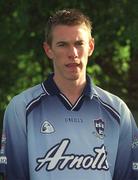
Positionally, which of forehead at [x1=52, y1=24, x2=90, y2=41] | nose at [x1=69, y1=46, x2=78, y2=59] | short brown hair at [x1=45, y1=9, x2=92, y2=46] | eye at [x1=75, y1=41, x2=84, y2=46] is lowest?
nose at [x1=69, y1=46, x2=78, y2=59]

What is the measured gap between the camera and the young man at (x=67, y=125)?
3.23 meters

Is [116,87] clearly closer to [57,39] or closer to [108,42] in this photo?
[108,42]

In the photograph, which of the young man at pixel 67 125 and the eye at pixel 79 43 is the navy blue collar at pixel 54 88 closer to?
the young man at pixel 67 125

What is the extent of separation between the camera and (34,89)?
339 centimetres

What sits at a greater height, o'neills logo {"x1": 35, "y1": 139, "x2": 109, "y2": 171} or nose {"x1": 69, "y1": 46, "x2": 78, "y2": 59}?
nose {"x1": 69, "y1": 46, "x2": 78, "y2": 59}

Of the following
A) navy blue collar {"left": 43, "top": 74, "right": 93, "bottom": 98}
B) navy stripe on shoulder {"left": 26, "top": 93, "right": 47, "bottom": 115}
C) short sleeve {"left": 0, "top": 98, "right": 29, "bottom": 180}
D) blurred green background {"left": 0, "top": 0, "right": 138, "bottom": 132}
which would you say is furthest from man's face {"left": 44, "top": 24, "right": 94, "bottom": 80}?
blurred green background {"left": 0, "top": 0, "right": 138, "bottom": 132}

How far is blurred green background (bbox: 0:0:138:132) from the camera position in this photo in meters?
6.88

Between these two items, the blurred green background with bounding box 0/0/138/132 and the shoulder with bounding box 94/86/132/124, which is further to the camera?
the blurred green background with bounding box 0/0/138/132

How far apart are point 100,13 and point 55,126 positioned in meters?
4.13

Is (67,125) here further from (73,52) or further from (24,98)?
(73,52)

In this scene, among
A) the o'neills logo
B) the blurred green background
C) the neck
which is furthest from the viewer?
the blurred green background

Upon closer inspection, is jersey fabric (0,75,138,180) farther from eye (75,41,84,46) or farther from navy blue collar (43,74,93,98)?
eye (75,41,84,46)

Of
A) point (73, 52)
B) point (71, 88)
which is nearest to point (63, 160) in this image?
point (71, 88)

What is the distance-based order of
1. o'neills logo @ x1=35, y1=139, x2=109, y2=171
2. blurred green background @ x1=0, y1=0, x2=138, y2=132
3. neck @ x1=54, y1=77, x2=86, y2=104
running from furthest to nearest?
blurred green background @ x1=0, y1=0, x2=138, y2=132
neck @ x1=54, y1=77, x2=86, y2=104
o'neills logo @ x1=35, y1=139, x2=109, y2=171
